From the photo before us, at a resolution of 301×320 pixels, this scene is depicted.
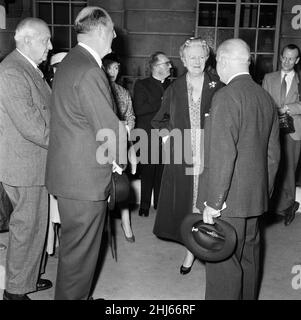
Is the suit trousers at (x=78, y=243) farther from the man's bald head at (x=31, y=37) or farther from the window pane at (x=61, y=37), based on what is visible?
the window pane at (x=61, y=37)

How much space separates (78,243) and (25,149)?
61cm

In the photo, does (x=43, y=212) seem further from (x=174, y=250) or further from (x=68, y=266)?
(x=174, y=250)

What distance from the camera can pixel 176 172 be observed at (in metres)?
3.12

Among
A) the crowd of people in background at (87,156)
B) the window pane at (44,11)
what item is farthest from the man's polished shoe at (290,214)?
the window pane at (44,11)

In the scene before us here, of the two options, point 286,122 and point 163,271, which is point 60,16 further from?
point 163,271

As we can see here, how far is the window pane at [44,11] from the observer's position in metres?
6.13

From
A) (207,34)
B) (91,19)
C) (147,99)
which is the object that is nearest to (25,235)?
(91,19)

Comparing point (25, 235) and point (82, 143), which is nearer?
point (82, 143)

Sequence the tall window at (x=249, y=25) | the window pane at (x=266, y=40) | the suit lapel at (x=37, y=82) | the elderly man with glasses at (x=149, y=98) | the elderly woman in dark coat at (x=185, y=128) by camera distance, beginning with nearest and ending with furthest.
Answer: the suit lapel at (x=37, y=82)
the elderly woman in dark coat at (x=185, y=128)
the elderly man with glasses at (x=149, y=98)
the tall window at (x=249, y=25)
the window pane at (x=266, y=40)

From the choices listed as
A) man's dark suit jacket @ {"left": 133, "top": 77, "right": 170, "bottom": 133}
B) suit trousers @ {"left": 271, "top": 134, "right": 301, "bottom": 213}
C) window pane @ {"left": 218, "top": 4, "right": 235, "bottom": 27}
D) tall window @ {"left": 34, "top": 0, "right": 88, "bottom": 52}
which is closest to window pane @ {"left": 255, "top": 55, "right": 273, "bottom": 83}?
window pane @ {"left": 218, "top": 4, "right": 235, "bottom": 27}

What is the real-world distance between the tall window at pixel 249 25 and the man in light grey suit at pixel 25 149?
4081 millimetres

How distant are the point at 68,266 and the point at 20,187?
0.54 m

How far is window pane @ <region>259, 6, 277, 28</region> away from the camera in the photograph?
19.9 ft
